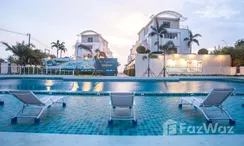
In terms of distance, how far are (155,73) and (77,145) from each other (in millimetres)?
21961

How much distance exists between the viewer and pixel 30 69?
2456 centimetres

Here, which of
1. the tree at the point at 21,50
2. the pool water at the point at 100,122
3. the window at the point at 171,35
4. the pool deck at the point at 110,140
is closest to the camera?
the pool deck at the point at 110,140

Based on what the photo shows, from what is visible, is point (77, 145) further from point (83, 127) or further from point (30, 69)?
point (30, 69)

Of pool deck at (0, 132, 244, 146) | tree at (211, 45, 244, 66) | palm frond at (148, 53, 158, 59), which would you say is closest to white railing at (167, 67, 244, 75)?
tree at (211, 45, 244, 66)

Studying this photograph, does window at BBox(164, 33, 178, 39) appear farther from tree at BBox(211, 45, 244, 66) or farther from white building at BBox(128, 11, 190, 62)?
tree at BBox(211, 45, 244, 66)

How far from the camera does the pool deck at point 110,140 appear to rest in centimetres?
295

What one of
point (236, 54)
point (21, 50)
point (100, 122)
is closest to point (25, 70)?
point (21, 50)

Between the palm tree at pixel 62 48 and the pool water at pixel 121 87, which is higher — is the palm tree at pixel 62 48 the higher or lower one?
the higher one

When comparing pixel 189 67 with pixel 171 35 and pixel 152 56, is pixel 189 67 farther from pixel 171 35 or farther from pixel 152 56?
pixel 171 35

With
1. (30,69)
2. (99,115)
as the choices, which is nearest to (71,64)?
(30,69)

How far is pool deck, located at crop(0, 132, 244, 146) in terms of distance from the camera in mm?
2947

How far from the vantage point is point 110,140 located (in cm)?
311

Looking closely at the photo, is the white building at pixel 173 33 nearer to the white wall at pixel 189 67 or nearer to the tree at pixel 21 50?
the white wall at pixel 189 67

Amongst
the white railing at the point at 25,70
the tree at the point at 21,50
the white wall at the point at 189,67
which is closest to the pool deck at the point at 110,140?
the white wall at the point at 189,67
